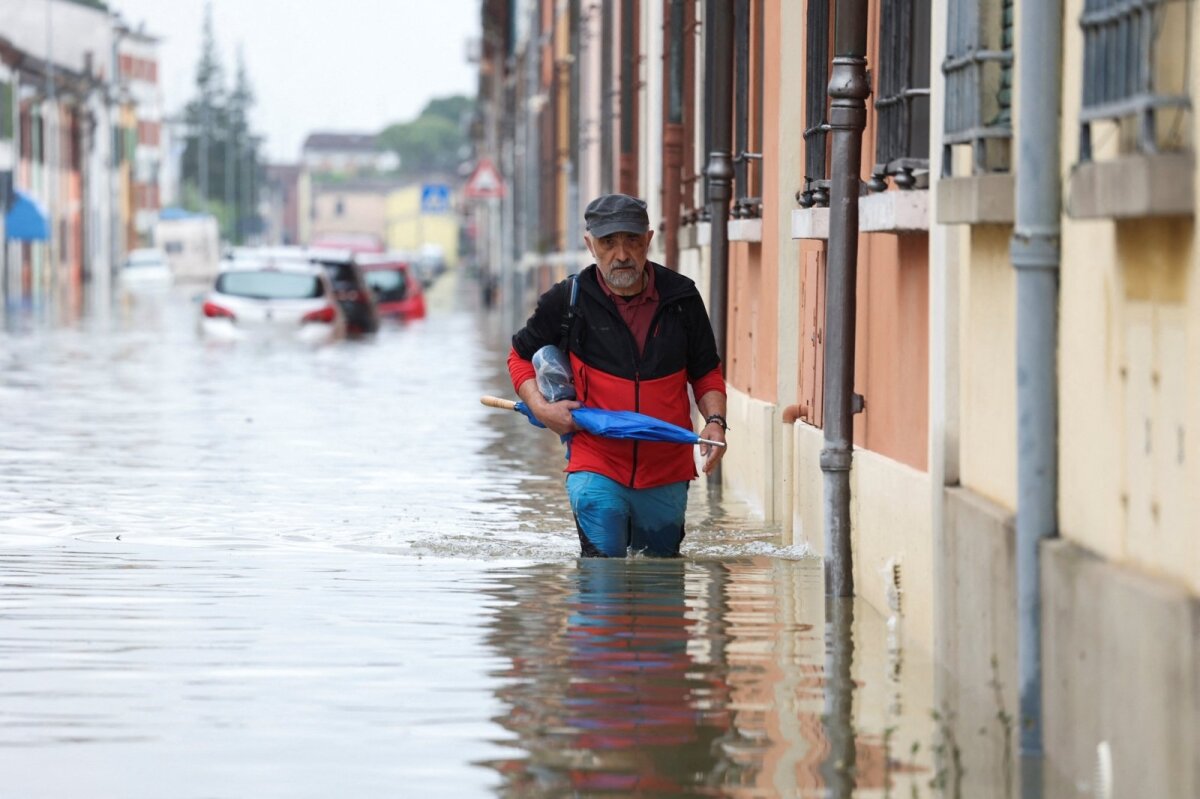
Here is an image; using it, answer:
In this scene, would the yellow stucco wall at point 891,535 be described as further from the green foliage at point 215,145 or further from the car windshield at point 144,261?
the green foliage at point 215,145

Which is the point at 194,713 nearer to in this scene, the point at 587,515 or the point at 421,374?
the point at 587,515

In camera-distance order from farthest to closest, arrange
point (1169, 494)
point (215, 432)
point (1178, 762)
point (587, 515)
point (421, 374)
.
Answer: point (421, 374), point (215, 432), point (587, 515), point (1169, 494), point (1178, 762)

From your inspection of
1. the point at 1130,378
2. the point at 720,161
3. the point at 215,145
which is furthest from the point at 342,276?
the point at 215,145

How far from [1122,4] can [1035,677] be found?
1606 mm

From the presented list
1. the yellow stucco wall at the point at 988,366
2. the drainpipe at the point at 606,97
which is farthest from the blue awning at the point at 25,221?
the yellow stucco wall at the point at 988,366

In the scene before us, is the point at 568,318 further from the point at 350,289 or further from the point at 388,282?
the point at 388,282

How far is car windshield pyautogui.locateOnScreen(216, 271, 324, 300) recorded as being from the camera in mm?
34406

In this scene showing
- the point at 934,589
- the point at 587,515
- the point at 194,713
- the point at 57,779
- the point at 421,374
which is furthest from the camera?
the point at 421,374

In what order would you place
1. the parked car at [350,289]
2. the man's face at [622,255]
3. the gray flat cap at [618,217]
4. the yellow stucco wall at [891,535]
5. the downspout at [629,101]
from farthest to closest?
the parked car at [350,289]
the downspout at [629,101]
the man's face at [622,255]
the gray flat cap at [618,217]
the yellow stucco wall at [891,535]

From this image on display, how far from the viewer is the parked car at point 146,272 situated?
8700 centimetres

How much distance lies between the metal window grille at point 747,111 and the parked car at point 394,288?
33553 millimetres

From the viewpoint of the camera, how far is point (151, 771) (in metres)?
6.33

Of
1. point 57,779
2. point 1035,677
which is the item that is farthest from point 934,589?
point 57,779

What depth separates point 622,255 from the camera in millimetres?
9289
